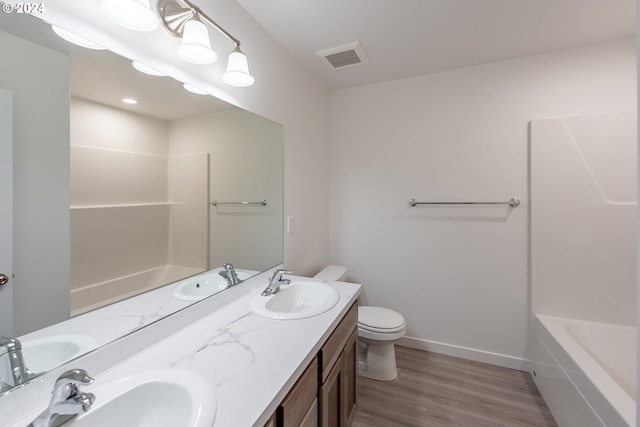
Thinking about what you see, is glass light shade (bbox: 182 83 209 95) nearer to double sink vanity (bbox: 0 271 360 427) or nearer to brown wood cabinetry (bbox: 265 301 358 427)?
double sink vanity (bbox: 0 271 360 427)

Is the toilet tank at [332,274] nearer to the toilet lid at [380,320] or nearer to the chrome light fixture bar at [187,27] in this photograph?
the toilet lid at [380,320]

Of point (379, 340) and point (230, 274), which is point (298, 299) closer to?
point (230, 274)

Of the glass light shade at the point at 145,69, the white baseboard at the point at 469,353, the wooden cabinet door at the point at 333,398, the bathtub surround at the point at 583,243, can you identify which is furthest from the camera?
the white baseboard at the point at 469,353

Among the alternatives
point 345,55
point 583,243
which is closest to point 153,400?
point 345,55

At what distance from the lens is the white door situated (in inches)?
25.5

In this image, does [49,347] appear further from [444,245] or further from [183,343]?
[444,245]

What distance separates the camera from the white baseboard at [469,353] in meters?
2.05

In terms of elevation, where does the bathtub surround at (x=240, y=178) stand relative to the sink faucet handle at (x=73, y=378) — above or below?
above

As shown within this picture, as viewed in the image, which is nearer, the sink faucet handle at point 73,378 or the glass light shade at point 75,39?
the sink faucet handle at point 73,378

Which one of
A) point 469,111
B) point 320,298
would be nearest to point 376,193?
point 469,111

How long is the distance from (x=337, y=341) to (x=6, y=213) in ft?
3.95

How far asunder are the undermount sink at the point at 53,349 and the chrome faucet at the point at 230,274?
1.95 feet

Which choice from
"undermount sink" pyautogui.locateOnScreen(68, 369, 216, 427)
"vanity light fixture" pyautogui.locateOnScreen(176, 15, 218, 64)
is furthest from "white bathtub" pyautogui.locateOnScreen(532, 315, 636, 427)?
"vanity light fixture" pyautogui.locateOnScreen(176, 15, 218, 64)

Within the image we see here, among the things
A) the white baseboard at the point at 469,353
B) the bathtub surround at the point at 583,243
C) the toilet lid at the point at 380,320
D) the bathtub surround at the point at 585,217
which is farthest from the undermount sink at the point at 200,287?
the bathtub surround at the point at 585,217
